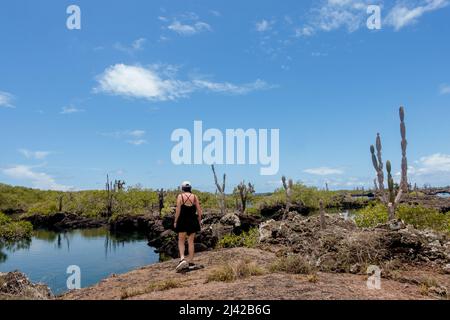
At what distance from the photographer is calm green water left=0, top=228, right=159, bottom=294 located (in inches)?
901

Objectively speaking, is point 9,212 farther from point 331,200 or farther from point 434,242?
point 434,242

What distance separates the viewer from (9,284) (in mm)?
9625

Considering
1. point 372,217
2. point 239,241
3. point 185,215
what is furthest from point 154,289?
point 372,217

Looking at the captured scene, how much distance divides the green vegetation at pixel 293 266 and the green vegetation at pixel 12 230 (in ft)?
118

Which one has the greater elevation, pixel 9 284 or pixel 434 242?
pixel 434 242

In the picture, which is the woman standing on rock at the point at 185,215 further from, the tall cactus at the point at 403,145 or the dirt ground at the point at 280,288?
the tall cactus at the point at 403,145

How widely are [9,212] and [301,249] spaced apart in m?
65.7

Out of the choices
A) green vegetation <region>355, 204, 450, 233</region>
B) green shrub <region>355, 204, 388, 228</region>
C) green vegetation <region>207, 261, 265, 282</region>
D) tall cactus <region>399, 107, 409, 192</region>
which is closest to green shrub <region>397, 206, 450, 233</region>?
green vegetation <region>355, 204, 450, 233</region>

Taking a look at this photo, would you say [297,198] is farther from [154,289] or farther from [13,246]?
[154,289]

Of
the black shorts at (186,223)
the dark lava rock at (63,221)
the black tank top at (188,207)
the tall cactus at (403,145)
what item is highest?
the tall cactus at (403,145)

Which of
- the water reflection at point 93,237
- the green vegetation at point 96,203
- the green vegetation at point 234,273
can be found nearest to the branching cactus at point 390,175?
the green vegetation at point 234,273

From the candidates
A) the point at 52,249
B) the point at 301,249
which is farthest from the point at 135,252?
the point at 301,249

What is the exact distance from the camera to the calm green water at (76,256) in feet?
75.0

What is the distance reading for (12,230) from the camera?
38.9 meters
